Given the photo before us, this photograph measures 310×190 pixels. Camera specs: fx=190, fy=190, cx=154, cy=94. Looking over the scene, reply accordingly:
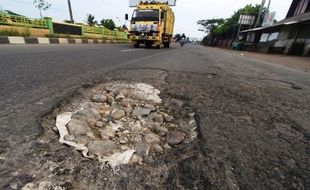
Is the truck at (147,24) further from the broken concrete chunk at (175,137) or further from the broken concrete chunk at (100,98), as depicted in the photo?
the broken concrete chunk at (175,137)

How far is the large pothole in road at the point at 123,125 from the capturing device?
3.32 ft

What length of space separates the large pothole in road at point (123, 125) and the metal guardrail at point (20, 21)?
28.8 ft

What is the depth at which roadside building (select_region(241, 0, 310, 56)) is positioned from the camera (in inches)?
540

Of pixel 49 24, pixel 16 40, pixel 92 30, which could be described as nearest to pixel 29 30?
pixel 49 24

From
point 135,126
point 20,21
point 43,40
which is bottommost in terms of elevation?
point 43,40

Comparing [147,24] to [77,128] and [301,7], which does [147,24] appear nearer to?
[77,128]

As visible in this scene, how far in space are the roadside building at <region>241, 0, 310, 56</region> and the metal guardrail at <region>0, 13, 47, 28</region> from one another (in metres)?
16.1

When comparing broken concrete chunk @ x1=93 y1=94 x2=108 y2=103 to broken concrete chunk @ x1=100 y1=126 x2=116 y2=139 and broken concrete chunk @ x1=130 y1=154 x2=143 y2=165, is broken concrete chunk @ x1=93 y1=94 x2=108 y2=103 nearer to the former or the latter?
broken concrete chunk @ x1=100 y1=126 x2=116 y2=139

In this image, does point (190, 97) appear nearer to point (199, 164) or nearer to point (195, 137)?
point (195, 137)

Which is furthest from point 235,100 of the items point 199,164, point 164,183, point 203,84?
point 164,183

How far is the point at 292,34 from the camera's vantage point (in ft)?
51.5

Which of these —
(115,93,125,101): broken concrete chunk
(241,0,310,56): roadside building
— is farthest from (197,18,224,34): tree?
(115,93,125,101): broken concrete chunk

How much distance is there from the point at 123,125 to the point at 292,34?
19.2m

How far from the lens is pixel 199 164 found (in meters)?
0.94
